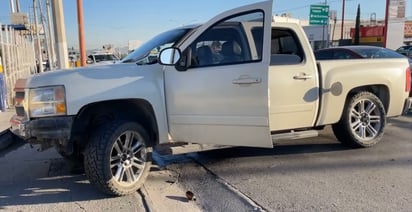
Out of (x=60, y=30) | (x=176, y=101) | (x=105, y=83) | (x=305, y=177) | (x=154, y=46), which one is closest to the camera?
(x=105, y=83)

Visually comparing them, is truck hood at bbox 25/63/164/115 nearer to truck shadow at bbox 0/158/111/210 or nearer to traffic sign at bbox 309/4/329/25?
truck shadow at bbox 0/158/111/210

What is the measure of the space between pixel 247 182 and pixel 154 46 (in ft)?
7.54

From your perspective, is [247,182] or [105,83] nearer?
[105,83]

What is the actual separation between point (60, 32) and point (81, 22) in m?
0.68

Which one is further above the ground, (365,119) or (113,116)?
(113,116)

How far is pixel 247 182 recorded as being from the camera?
4906 mm

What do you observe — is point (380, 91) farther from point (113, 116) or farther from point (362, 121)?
point (113, 116)

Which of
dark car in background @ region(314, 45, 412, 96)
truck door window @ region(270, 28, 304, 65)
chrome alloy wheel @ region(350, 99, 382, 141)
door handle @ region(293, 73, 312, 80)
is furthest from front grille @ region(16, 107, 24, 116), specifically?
dark car in background @ region(314, 45, 412, 96)

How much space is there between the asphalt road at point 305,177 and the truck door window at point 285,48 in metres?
1.46

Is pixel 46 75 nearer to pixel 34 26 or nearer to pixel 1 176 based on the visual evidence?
pixel 1 176

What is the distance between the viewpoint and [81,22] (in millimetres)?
11516

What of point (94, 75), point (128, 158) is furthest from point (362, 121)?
point (94, 75)

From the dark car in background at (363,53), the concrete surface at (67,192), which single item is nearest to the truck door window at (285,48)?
the concrete surface at (67,192)

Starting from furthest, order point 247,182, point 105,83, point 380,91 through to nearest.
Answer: point 380,91
point 247,182
point 105,83
